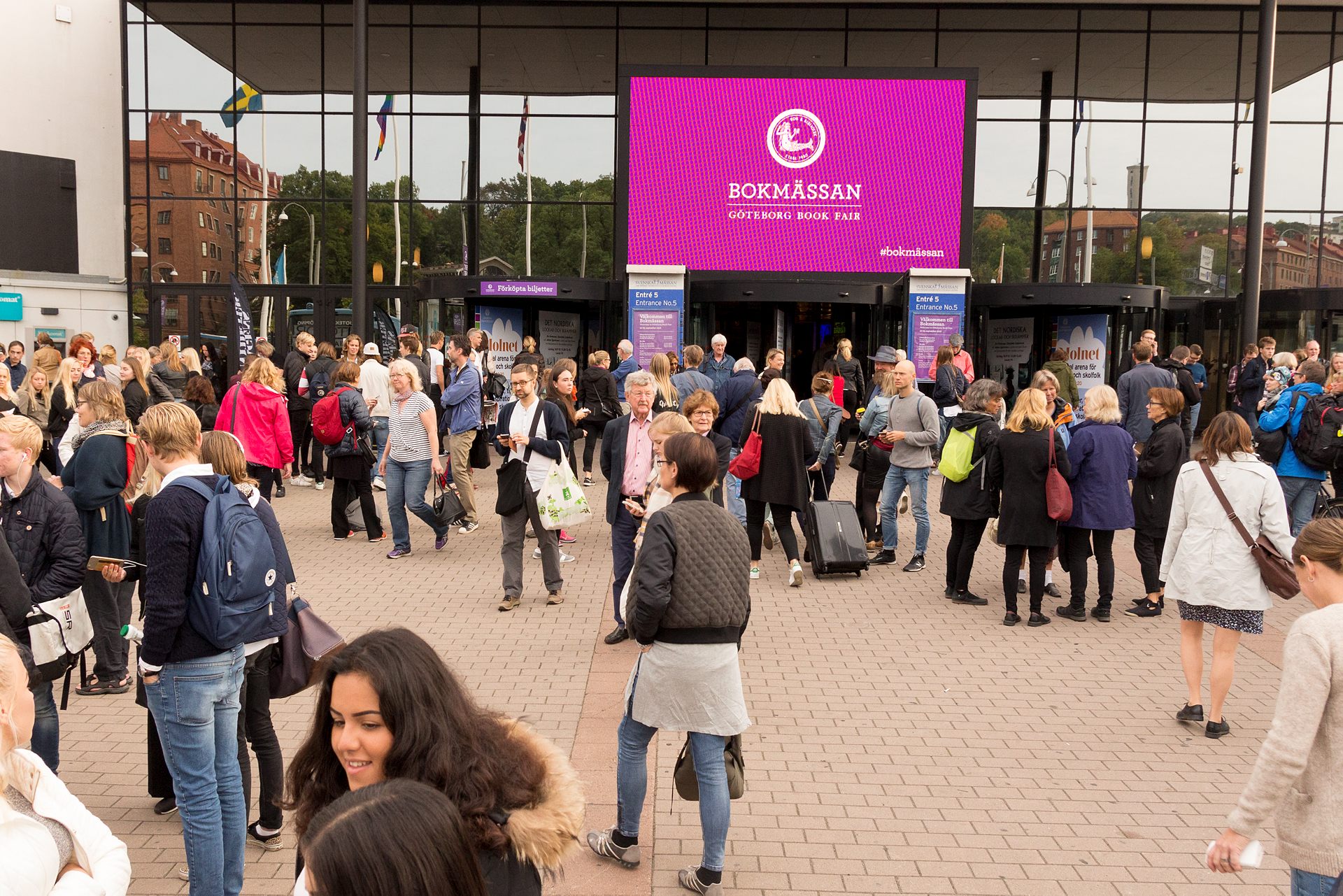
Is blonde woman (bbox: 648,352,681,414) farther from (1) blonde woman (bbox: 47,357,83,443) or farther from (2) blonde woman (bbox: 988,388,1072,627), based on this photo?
(1) blonde woman (bbox: 47,357,83,443)

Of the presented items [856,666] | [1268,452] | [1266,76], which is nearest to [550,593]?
[856,666]

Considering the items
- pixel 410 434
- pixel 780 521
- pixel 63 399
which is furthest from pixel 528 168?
pixel 780 521

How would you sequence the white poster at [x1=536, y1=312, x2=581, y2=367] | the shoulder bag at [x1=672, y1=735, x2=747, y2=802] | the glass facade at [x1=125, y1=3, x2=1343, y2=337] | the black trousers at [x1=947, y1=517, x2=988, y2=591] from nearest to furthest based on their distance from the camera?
the shoulder bag at [x1=672, y1=735, x2=747, y2=802] → the black trousers at [x1=947, y1=517, x2=988, y2=591] → the white poster at [x1=536, y1=312, x2=581, y2=367] → the glass facade at [x1=125, y1=3, x2=1343, y2=337]

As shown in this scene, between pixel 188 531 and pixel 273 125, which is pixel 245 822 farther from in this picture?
pixel 273 125

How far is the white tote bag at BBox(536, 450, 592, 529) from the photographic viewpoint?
8297mm

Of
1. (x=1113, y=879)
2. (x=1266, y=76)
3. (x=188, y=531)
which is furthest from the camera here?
(x=1266, y=76)

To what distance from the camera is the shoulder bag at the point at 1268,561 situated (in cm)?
602

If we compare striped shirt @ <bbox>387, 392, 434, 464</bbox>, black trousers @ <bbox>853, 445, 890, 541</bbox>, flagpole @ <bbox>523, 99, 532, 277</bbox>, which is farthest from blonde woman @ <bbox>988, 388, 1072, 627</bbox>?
flagpole @ <bbox>523, 99, 532, 277</bbox>

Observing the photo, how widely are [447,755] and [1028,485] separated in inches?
269

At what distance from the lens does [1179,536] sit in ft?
21.1

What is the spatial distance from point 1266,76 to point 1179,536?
11.1 metres

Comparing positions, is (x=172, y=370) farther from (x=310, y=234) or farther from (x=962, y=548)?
(x=310, y=234)

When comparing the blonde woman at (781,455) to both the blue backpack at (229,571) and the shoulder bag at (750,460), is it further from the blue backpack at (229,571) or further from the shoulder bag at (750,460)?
the blue backpack at (229,571)

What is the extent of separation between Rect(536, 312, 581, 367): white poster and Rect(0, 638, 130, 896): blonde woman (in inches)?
655
